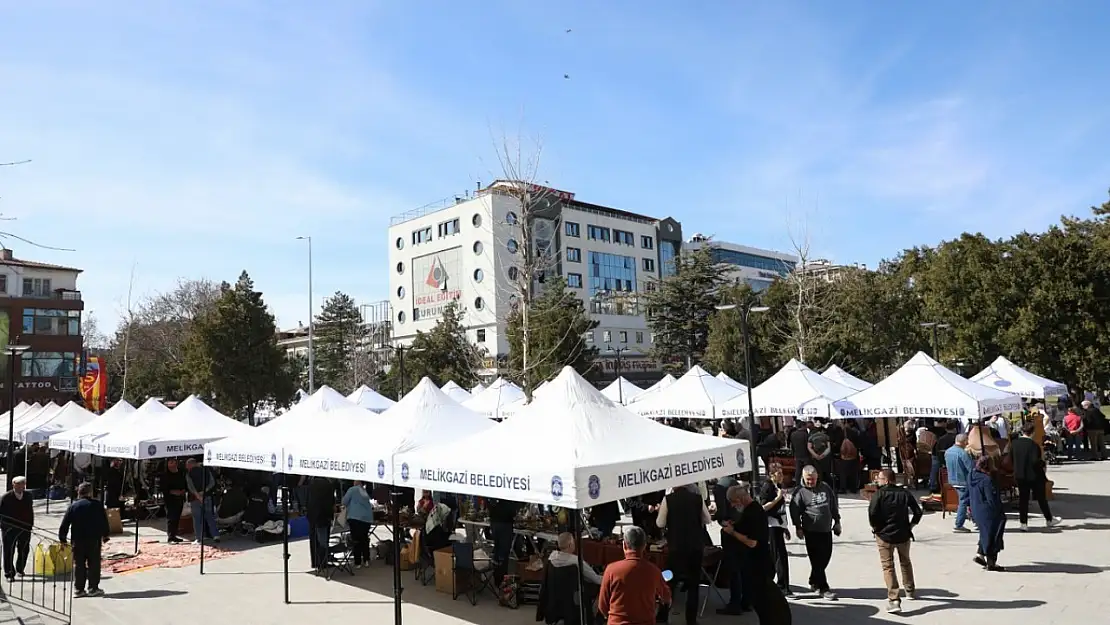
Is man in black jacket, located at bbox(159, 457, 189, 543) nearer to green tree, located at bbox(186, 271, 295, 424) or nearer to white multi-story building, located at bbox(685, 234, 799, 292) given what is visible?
green tree, located at bbox(186, 271, 295, 424)

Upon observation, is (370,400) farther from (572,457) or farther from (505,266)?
(505,266)

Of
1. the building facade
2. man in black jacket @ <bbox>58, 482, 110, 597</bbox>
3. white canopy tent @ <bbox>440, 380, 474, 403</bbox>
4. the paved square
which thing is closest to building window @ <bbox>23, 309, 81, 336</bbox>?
the building facade

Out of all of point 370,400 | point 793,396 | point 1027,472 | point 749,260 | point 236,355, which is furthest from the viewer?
point 749,260

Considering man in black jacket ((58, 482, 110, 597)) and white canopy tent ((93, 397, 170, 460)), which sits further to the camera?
white canopy tent ((93, 397, 170, 460))

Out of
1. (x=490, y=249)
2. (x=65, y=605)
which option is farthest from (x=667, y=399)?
(x=490, y=249)

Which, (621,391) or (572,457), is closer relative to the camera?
(572,457)

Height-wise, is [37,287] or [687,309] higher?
[37,287]

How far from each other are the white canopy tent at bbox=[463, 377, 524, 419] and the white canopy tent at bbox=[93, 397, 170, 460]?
35.5 ft

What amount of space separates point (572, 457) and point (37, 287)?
6662 cm

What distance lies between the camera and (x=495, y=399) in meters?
26.3

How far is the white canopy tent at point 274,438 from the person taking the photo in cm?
1057

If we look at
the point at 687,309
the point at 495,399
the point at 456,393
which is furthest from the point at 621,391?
the point at 687,309

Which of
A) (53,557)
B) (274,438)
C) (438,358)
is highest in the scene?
(438,358)

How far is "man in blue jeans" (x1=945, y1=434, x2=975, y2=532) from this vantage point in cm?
1129
